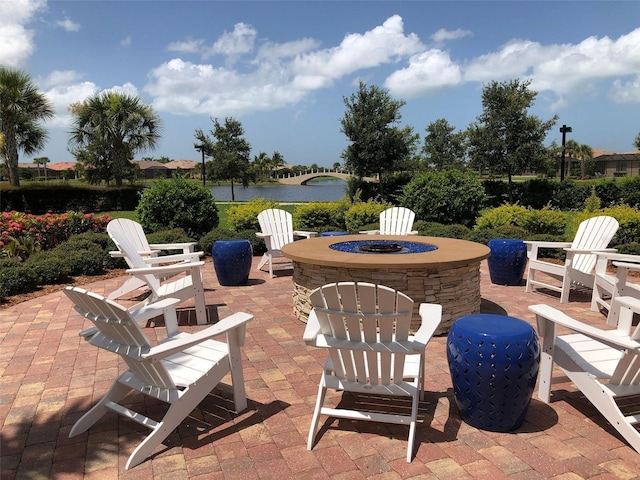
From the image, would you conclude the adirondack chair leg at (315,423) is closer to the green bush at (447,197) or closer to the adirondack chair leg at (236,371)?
the adirondack chair leg at (236,371)

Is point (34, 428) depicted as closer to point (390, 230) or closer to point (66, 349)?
point (66, 349)

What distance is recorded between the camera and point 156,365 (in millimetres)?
2365

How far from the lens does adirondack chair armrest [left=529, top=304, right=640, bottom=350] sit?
2.27 metres

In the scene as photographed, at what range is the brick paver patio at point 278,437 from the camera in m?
2.27

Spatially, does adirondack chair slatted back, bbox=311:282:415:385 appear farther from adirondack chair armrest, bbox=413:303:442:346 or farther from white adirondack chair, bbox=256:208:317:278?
white adirondack chair, bbox=256:208:317:278

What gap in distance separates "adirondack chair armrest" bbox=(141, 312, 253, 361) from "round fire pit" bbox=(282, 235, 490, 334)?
5.56ft

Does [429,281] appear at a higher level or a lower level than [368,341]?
lower

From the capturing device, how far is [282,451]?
2.45 meters

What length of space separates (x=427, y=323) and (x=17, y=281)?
6.11 meters

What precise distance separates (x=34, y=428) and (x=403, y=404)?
8.06ft

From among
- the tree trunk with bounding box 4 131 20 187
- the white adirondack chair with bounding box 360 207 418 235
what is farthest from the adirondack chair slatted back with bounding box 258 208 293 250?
the tree trunk with bounding box 4 131 20 187

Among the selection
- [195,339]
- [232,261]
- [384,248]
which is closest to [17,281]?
[232,261]

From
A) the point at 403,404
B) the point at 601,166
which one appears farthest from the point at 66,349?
the point at 601,166

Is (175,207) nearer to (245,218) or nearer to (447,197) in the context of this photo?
(245,218)
